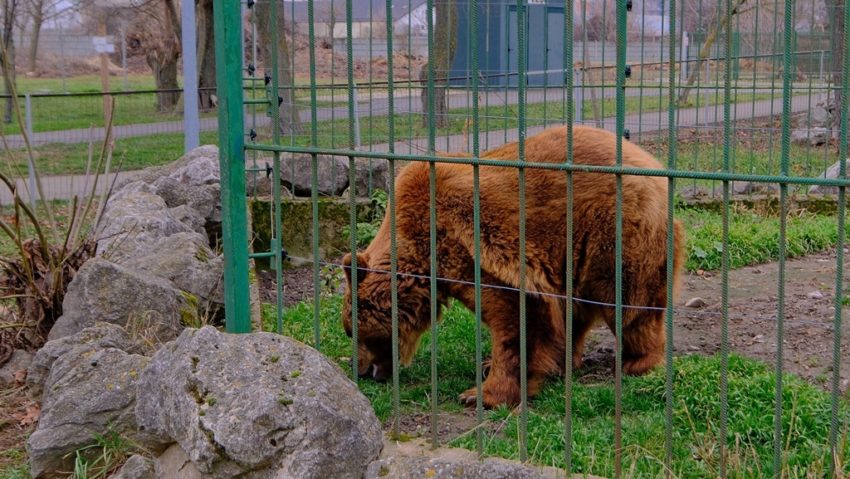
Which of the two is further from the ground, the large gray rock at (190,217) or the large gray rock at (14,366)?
the large gray rock at (190,217)

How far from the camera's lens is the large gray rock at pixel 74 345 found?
5.69 metres

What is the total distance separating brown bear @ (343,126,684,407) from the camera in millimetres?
5852

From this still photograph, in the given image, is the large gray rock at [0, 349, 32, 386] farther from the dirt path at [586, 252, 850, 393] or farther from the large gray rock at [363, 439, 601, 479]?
the dirt path at [586, 252, 850, 393]

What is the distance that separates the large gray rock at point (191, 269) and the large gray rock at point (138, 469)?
2112mm

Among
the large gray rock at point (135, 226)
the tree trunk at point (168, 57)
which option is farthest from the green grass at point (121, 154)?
the large gray rock at point (135, 226)

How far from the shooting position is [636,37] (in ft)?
90.0

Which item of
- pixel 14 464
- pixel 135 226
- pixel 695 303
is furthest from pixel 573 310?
pixel 135 226

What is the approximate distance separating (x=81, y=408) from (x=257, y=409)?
4.56 ft

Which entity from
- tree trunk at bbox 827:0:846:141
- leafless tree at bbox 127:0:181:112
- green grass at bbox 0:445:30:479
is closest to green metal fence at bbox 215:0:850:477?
green grass at bbox 0:445:30:479

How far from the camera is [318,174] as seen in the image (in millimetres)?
11008

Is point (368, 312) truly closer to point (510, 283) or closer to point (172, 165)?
point (510, 283)

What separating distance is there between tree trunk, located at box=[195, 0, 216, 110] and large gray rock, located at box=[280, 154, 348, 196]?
39.1 feet

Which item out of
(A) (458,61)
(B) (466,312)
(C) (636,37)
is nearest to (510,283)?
(B) (466,312)

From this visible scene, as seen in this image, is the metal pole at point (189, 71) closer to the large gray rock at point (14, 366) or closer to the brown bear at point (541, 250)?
the large gray rock at point (14, 366)
